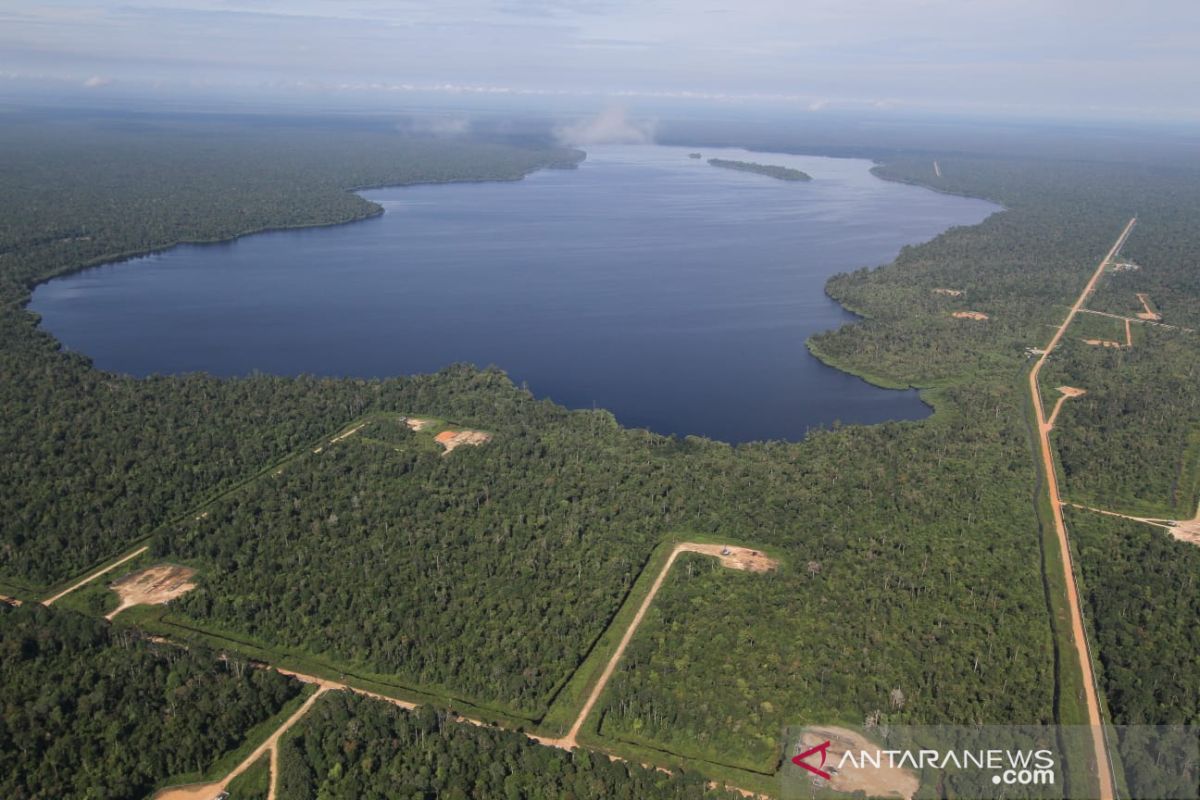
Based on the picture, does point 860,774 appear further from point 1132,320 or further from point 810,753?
point 1132,320

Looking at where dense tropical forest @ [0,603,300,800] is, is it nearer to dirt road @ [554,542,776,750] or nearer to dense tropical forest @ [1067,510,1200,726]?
dirt road @ [554,542,776,750]

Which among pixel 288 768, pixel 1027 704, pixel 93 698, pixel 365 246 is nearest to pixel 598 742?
pixel 288 768

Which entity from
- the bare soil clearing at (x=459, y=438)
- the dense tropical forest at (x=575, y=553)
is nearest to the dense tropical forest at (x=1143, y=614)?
the dense tropical forest at (x=575, y=553)

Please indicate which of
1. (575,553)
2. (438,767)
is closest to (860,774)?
(438,767)

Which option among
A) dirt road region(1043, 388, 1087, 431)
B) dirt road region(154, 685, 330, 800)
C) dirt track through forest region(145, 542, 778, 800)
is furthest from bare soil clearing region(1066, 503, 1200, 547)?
dirt road region(154, 685, 330, 800)

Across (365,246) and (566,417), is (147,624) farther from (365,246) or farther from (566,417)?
(365,246)

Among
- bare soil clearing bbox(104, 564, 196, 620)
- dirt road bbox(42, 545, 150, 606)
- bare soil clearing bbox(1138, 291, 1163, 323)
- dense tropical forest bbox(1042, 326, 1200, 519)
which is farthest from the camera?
bare soil clearing bbox(1138, 291, 1163, 323)

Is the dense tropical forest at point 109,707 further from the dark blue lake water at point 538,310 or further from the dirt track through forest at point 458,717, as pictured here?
the dark blue lake water at point 538,310

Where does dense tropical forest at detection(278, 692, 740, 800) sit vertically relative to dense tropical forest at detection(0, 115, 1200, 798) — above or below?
below
